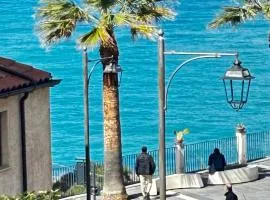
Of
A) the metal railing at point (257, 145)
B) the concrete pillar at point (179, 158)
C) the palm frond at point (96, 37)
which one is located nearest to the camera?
the palm frond at point (96, 37)

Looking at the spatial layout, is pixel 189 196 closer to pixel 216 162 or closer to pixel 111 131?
pixel 216 162

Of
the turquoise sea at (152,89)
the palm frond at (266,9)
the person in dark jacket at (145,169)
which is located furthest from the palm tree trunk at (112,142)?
the turquoise sea at (152,89)

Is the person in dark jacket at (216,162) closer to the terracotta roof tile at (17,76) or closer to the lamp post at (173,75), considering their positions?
the terracotta roof tile at (17,76)

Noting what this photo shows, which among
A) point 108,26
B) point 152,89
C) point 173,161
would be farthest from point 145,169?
point 152,89

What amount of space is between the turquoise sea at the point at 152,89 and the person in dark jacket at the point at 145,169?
2924cm

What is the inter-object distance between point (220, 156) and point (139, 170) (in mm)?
3167

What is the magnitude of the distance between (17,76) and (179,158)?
6.46 m

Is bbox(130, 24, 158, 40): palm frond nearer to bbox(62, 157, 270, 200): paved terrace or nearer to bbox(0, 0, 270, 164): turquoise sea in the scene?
bbox(62, 157, 270, 200): paved terrace

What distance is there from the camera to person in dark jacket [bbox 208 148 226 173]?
24.0 m

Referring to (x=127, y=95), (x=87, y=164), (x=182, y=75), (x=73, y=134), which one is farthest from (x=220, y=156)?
(x=182, y=75)

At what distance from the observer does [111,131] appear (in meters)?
21.1

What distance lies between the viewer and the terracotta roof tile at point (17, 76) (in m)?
18.8

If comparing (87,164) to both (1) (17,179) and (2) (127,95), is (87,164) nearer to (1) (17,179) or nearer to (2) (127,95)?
(1) (17,179)

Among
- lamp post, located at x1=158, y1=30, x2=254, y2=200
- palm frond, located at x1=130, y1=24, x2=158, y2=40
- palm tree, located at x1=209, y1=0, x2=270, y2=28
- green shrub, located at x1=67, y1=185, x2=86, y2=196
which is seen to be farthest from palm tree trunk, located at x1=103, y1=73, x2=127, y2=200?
palm tree, located at x1=209, y1=0, x2=270, y2=28
